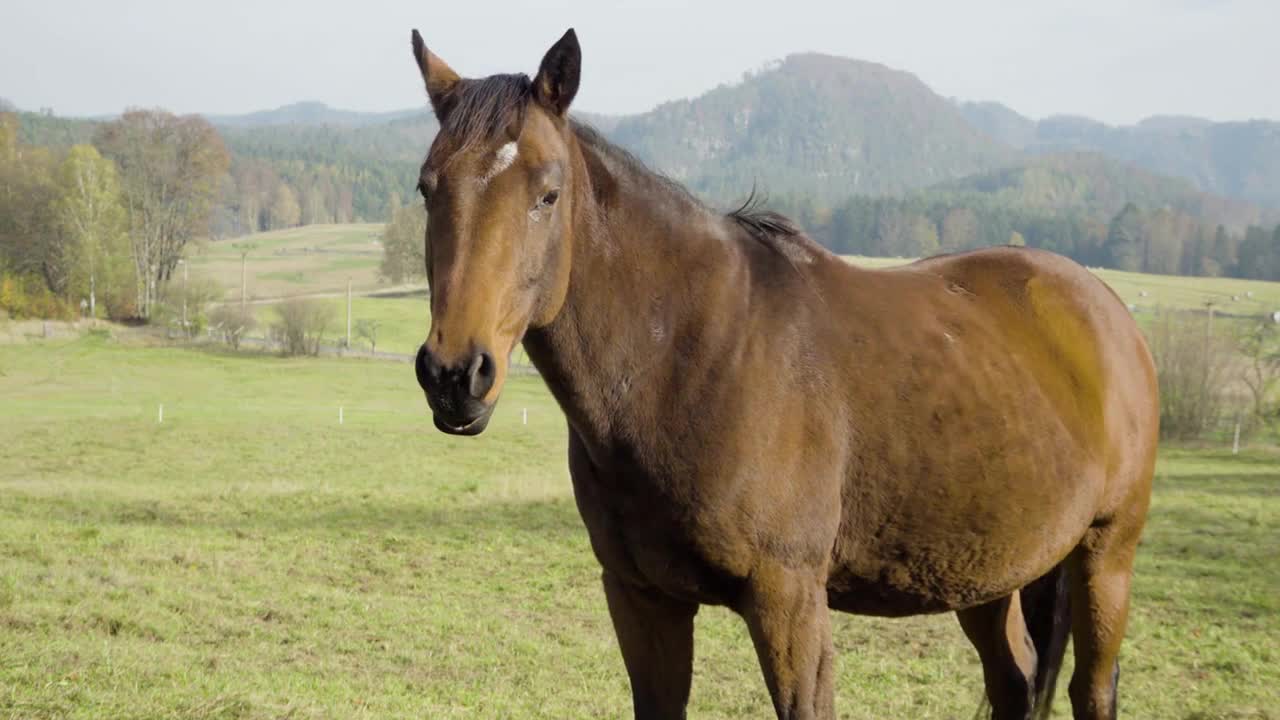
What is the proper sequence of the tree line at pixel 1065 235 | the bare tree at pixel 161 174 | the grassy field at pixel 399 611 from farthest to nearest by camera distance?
the tree line at pixel 1065 235 → the bare tree at pixel 161 174 → the grassy field at pixel 399 611

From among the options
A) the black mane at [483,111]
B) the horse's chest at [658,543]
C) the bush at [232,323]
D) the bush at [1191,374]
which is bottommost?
the bush at [232,323]

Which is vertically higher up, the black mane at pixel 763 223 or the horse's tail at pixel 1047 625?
the black mane at pixel 763 223

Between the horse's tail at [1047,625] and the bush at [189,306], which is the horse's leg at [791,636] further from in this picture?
the bush at [189,306]

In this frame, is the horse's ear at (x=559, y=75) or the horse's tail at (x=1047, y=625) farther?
the horse's tail at (x=1047, y=625)

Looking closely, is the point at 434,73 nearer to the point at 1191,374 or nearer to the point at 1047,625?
the point at 1047,625

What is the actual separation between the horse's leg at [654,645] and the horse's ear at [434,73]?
1595mm

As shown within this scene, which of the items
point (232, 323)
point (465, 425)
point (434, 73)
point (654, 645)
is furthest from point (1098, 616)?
point (232, 323)

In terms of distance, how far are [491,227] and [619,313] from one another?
1.96ft

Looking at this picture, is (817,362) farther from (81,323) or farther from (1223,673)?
(81,323)

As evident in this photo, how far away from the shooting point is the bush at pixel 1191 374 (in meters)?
37.0

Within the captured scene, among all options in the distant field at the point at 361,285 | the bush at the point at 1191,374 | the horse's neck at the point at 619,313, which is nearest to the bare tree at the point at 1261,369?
the bush at the point at 1191,374

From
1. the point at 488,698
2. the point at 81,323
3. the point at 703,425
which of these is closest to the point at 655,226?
the point at 703,425

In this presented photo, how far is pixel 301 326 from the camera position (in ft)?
193

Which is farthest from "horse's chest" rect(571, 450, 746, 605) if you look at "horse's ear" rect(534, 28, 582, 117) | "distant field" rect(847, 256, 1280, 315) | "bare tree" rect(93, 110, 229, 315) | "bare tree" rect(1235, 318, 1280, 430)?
"distant field" rect(847, 256, 1280, 315)
